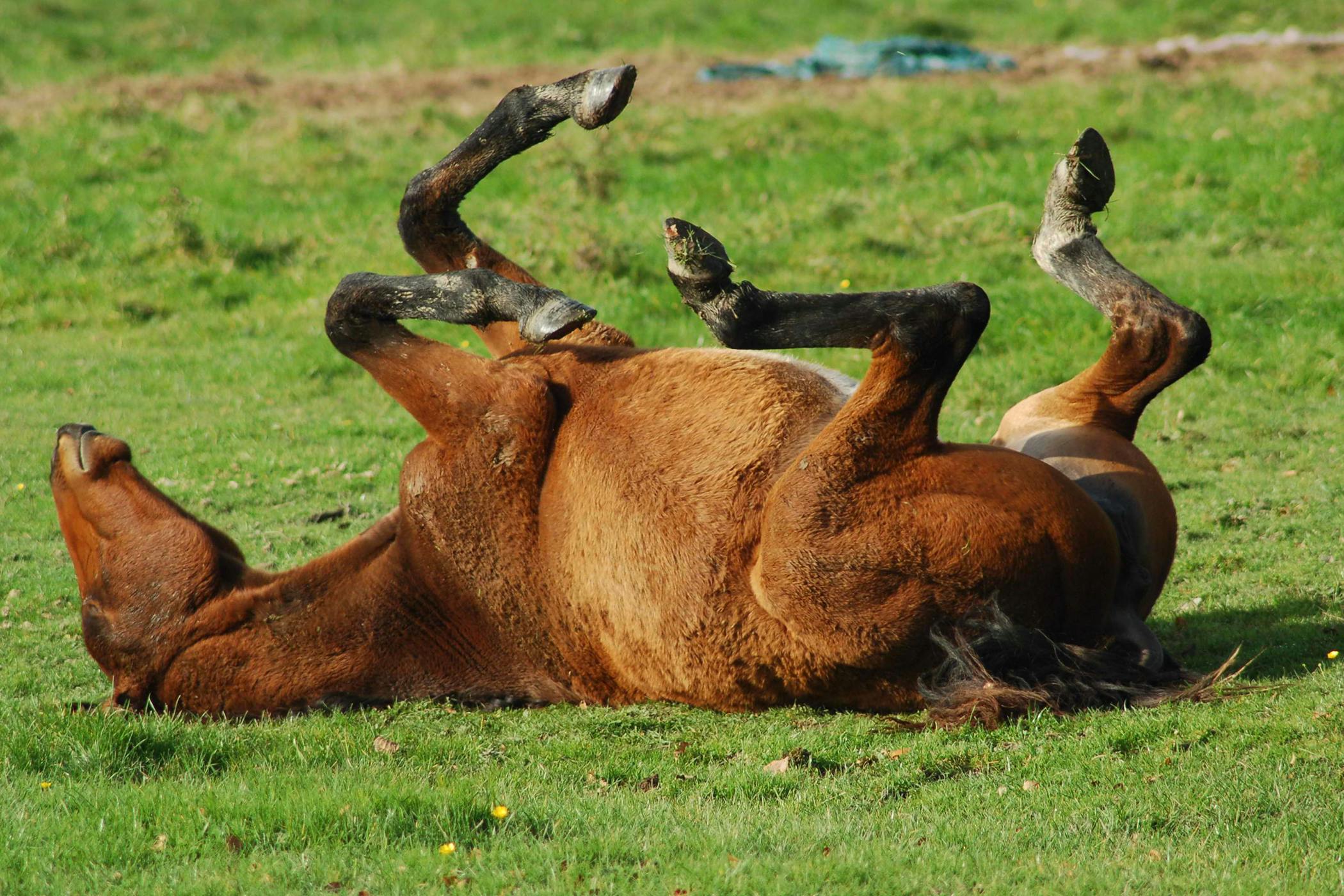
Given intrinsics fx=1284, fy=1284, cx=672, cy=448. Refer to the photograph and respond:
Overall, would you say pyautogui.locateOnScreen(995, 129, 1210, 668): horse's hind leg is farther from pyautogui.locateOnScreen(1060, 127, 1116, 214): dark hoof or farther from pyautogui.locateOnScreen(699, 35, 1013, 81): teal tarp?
pyautogui.locateOnScreen(699, 35, 1013, 81): teal tarp

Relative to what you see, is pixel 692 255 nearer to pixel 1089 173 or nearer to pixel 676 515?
pixel 676 515

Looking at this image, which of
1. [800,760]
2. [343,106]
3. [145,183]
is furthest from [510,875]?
[343,106]

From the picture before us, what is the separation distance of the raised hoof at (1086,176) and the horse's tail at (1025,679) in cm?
193

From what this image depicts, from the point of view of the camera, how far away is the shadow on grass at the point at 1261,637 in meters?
4.91

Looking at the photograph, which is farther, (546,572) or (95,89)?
(95,89)

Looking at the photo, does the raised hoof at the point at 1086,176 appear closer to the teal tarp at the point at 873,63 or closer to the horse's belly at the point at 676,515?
the horse's belly at the point at 676,515

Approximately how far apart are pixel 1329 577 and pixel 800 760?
3.11 m

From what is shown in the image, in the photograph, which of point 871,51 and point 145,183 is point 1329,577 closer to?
point 145,183

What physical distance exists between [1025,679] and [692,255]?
6.02 feet

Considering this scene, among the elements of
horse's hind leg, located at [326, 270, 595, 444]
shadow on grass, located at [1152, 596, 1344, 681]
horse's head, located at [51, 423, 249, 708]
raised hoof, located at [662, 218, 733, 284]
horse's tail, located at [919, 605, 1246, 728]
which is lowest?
shadow on grass, located at [1152, 596, 1344, 681]

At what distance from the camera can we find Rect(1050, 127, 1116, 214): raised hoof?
5.20 meters

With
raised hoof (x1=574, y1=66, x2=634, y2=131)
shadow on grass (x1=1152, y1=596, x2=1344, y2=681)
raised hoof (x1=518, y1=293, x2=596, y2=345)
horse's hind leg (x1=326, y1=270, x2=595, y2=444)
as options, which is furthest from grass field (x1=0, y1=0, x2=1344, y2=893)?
raised hoof (x1=574, y1=66, x2=634, y2=131)

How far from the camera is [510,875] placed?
3.35m

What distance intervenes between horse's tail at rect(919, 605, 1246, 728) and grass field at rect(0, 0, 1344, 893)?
4.0 inches
